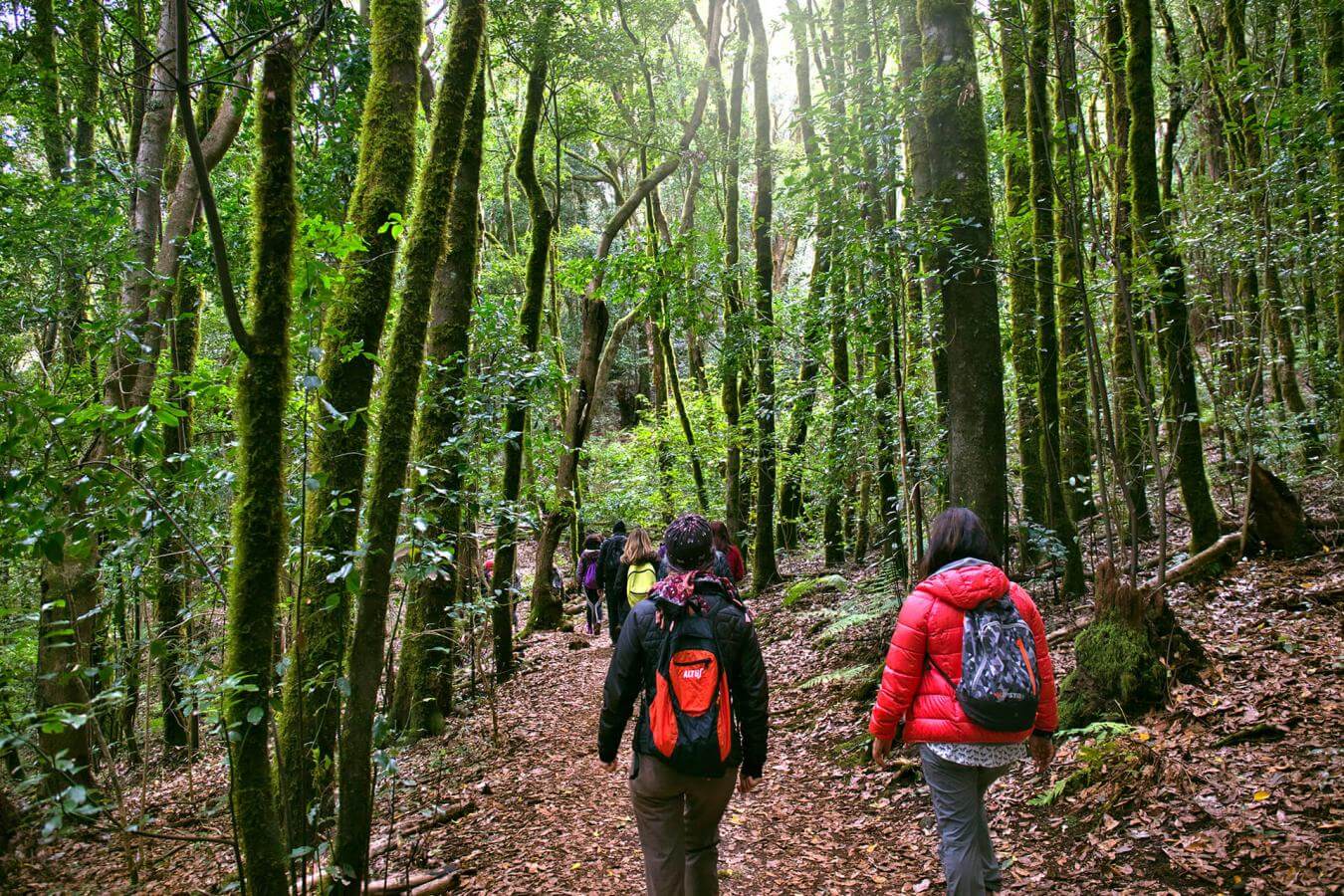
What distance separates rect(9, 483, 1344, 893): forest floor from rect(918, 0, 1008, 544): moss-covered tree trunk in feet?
6.27

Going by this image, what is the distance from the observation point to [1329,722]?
4.58 m

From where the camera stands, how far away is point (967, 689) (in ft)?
10.8

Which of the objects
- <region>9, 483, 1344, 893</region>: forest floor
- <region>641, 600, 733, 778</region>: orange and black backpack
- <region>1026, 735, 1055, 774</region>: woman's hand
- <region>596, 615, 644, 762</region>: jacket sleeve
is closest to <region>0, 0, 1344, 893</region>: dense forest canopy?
<region>9, 483, 1344, 893</region>: forest floor

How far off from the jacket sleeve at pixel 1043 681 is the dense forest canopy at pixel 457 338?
2305mm

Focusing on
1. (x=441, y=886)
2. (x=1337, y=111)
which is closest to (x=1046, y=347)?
(x=1337, y=111)

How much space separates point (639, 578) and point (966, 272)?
4.21 m

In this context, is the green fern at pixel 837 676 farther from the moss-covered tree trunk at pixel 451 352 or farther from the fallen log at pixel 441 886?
the fallen log at pixel 441 886

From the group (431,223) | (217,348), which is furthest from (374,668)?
(217,348)

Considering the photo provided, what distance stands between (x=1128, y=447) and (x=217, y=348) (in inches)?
768

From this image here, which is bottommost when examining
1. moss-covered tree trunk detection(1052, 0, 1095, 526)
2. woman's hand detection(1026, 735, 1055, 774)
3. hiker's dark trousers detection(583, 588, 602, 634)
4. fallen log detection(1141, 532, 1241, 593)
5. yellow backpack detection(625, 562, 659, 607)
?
hiker's dark trousers detection(583, 588, 602, 634)

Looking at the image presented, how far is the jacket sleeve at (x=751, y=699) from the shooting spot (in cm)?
351

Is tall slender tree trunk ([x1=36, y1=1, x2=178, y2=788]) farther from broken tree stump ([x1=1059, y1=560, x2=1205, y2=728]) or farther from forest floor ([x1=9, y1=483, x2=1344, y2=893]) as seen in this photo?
broken tree stump ([x1=1059, y1=560, x2=1205, y2=728])

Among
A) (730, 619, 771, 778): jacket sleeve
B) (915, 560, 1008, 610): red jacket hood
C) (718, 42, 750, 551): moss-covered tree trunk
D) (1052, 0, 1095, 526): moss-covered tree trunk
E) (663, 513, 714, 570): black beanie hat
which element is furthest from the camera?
(718, 42, 750, 551): moss-covered tree trunk

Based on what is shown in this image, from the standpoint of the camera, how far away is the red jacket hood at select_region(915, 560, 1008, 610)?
3.39m
